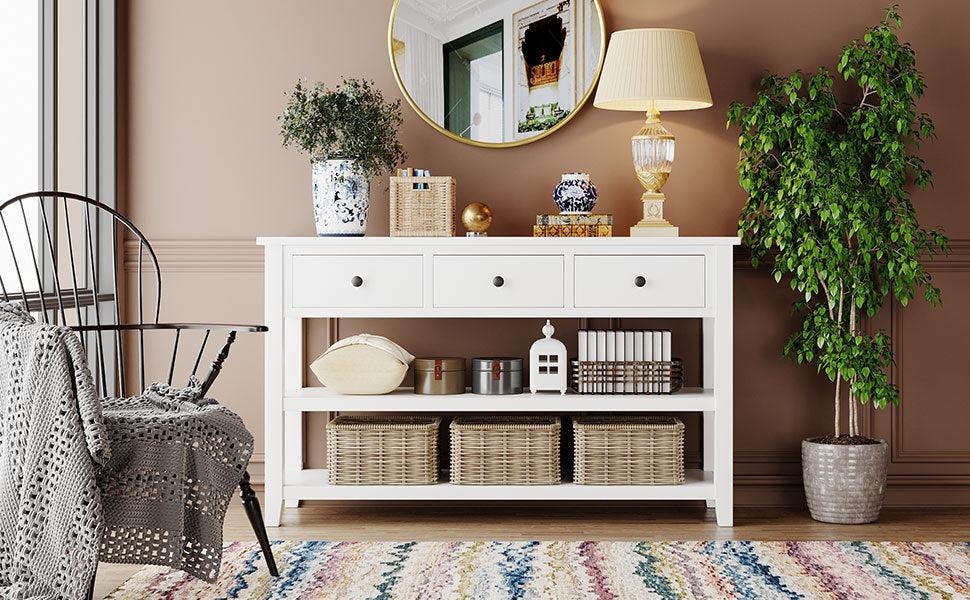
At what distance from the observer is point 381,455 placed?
3.03 meters

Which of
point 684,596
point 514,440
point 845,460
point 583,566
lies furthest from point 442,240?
point 845,460

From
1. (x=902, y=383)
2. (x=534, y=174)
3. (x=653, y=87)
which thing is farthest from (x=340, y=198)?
(x=902, y=383)

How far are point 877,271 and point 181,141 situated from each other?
2467mm

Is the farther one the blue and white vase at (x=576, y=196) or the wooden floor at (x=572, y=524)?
the blue and white vase at (x=576, y=196)

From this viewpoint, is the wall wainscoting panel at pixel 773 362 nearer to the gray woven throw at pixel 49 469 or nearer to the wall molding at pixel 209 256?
the wall molding at pixel 209 256

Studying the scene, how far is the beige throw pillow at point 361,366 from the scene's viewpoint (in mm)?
2992

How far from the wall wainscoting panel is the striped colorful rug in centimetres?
Answer: 60

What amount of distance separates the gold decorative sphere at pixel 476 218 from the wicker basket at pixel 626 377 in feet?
1.84

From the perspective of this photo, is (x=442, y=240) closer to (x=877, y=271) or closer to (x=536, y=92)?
(x=536, y=92)

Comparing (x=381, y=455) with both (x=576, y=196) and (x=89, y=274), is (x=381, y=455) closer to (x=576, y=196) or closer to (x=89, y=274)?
(x=576, y=196)

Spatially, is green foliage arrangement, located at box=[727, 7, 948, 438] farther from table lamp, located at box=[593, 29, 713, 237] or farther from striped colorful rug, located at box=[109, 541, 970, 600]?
striped colorful rug, located at box=[109, 541, 970, 600]

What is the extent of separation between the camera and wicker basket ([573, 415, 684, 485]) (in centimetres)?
302

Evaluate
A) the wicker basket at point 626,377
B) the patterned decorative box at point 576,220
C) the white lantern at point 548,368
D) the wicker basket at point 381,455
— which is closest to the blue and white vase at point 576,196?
the patterned decorative box at point 576,220

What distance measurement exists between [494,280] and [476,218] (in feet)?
0.96
